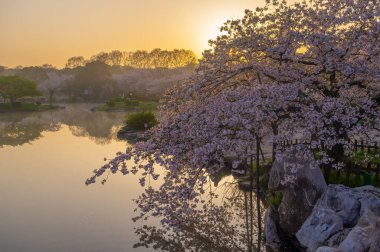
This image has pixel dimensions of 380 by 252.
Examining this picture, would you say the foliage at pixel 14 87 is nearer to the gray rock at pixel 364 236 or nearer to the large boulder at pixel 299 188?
the large boulder at pixel 299 188

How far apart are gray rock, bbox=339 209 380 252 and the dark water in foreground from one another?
18.4 feet

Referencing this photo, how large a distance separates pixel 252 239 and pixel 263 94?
6311 millimetres

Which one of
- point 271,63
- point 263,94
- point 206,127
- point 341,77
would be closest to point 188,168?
point 206,127

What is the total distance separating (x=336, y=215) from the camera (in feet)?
45.1

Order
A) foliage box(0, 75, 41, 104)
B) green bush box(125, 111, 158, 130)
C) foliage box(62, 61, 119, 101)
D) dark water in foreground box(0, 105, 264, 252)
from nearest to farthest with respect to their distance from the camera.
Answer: dark water in foreground box(0, 105, 264, 252)
green bush box(125, 111, 158, 130)
foliage box(0, 75, 41, 104)
foliage box(62, 61, 119, 101)

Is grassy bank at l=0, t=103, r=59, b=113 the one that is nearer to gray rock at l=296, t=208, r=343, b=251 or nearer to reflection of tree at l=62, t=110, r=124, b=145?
reflection of tree at l=62, t=110, r=124, b=145

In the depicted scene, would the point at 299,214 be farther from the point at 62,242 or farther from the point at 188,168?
the point at 62,242

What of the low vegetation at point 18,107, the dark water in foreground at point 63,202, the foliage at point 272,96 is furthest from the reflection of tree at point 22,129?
the foliage at point 272,96

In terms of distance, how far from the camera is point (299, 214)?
50.3ft

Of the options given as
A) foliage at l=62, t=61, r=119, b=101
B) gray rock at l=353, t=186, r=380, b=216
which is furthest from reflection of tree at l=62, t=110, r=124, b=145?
foliage at l=62, t=61, r=119, b=101

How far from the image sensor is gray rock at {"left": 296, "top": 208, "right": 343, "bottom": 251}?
13594 mm

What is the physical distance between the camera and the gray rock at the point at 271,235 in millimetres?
15723

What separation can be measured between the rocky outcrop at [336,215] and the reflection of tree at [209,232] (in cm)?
280

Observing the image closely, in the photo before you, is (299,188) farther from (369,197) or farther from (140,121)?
(140,121)
